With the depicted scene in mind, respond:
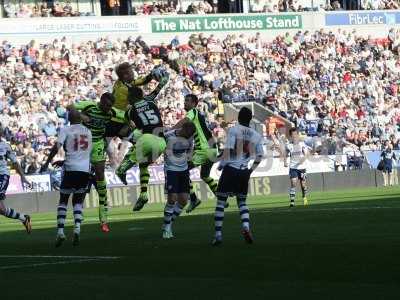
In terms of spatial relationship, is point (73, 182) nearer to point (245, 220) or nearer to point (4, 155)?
point (4, 155)

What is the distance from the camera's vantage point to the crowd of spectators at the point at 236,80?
151 feet

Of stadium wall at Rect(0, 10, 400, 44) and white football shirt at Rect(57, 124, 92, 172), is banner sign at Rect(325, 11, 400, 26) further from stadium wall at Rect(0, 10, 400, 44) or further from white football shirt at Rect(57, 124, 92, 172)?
white football shirt at Rect(57, 124, 92, 172)

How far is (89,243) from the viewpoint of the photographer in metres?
21.4

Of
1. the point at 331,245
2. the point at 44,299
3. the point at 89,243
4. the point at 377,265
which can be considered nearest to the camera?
the point at 44,299

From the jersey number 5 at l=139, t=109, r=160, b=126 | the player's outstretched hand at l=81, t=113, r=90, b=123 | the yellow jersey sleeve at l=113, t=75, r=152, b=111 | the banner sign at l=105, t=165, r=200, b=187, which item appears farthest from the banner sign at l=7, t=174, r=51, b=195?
the jersey number 5 at l=139, t=109, r=160, b=126

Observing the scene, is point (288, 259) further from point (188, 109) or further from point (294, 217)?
point (294, 217)

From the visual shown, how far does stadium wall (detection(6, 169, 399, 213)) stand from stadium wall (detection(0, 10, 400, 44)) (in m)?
12.1

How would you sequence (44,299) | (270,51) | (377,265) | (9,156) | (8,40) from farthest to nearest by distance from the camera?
(270,51) → (8,40) → (9,156) → (377,265) → (44,299)

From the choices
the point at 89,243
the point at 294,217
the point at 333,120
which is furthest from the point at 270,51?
the point at 89,243

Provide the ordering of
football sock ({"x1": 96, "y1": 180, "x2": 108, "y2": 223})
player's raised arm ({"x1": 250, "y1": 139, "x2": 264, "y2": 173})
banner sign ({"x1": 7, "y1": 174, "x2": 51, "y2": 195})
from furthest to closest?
banner sign ({"x1": 7, "y1": 174, "x2": 51, "y2": 195}) → football sock ({"x1": 96, "y1": 180, "x2": 108, "y2": 223}) → player's raised arm ({"x1": 250, "y1": 139, "x2": 264, "y2": 173})

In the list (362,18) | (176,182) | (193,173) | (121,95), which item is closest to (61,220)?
(176,182)

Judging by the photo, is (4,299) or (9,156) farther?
(9,156)

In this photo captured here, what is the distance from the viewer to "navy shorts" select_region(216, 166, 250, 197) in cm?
1973

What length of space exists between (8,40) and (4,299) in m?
39.4
